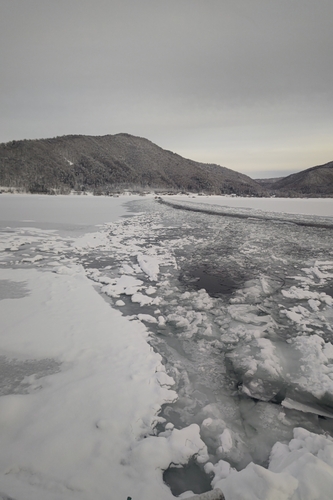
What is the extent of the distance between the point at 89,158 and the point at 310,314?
137493mm

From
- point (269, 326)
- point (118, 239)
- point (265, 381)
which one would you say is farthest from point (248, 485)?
point (118, 239)

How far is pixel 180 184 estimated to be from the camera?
448 feet

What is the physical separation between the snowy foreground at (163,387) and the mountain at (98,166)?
7006cm

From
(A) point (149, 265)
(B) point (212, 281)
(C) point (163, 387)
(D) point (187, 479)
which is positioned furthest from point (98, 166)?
(D) point (187, 479)

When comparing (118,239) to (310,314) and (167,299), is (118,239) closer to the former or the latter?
(167,299)

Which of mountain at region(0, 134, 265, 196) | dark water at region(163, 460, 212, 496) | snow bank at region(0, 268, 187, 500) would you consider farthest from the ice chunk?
mountain at region(0, 134, 265, 196)

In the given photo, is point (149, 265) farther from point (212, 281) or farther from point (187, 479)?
point (187, 479)

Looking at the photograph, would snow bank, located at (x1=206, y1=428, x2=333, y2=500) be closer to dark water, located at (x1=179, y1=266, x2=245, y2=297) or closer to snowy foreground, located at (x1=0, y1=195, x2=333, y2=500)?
snowy foreground, located at (x1=0, y1=195, x2=333, y2=500)

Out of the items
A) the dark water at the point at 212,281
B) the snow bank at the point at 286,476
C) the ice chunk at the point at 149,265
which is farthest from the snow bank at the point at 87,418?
the ice chunk at the point at 149,265

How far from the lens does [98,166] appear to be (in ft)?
401

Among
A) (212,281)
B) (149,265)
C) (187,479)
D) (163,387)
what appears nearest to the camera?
(187,479)

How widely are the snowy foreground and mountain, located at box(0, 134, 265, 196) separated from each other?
70.1m

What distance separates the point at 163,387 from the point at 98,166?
13155 centimetres

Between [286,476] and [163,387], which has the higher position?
[286,476]
